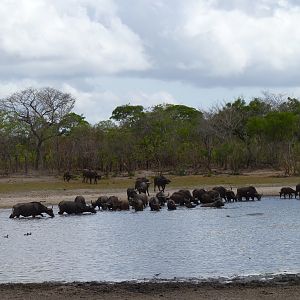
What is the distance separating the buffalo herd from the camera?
3416 cm

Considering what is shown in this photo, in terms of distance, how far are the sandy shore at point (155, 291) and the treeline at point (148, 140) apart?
41.8 m

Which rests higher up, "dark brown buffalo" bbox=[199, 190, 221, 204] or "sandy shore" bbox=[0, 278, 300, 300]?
"dark brown buffalo" bbox=[199, 190, 221, 204]

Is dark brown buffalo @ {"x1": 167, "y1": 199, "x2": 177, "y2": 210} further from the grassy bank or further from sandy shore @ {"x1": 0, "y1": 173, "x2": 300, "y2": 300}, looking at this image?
sandy shore @ {"x1": 0, "y1": 173, "x2": 300, "y2": 300}

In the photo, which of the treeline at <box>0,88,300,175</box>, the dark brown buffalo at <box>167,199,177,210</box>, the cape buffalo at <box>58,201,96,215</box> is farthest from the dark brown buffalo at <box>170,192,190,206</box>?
the treeline at <box>0,88,300,175</box>

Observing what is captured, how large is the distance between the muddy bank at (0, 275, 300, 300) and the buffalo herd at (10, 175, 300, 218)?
17.7m

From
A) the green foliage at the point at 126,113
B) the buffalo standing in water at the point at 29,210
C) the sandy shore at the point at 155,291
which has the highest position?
the green foliage at the point at 126,113

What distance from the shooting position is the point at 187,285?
1602 cm

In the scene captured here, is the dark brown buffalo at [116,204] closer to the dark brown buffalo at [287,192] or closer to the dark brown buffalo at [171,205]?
the dark brown buffalo at [171,205]

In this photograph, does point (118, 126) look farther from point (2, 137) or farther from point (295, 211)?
point (295, 211)

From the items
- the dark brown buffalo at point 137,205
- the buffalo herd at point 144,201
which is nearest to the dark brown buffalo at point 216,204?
the buffalo herd at point 144,201

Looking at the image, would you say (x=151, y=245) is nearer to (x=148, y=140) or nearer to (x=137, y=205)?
(x=137, y=205)

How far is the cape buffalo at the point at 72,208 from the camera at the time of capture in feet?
116

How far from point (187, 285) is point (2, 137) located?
55485 millimetres

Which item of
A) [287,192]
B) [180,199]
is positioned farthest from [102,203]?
[287,192]
